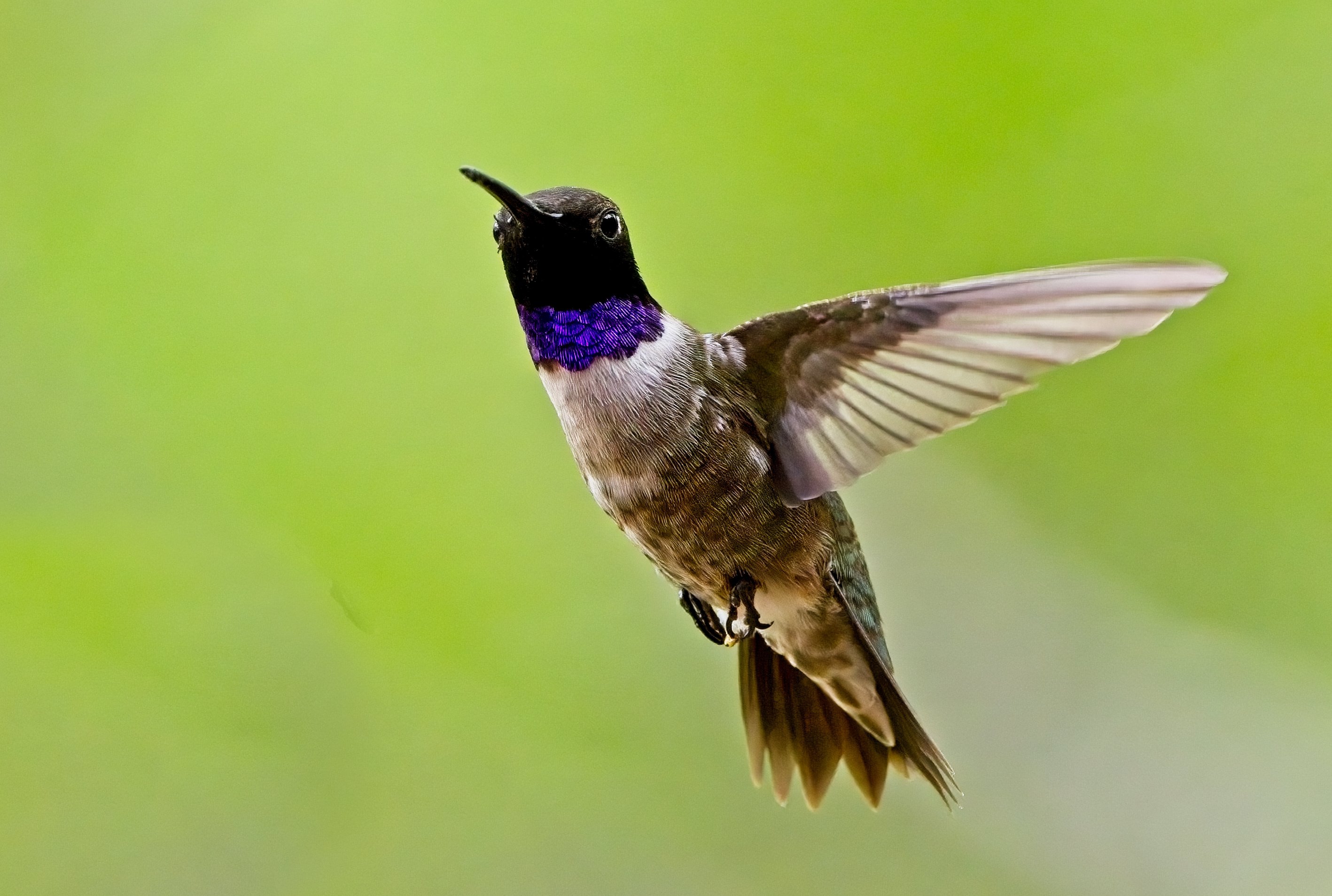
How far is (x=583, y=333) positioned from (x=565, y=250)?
0.14 metres

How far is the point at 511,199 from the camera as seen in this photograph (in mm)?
1475

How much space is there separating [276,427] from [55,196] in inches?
29.8

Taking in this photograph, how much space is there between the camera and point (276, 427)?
9.92 ft

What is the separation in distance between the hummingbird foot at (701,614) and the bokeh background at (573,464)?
1206 millimetres

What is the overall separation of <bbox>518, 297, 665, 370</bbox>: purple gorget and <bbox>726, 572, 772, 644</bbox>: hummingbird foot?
37cm

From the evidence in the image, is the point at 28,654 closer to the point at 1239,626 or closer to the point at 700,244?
the point at 700,244

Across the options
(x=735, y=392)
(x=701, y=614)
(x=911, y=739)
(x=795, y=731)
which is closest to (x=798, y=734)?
(x=795, y=731)

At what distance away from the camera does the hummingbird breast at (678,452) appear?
1.69m

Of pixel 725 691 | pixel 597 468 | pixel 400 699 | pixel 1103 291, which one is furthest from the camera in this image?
pixel 725 691

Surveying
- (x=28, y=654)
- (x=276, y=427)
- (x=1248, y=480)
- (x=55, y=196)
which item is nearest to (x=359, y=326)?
(x=276, y=427)

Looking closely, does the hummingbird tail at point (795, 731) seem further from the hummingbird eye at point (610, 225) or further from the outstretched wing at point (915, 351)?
the hummingbird eye at point (610, 225)

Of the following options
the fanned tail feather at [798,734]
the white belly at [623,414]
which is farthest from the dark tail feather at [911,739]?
the white belly at [623,414]

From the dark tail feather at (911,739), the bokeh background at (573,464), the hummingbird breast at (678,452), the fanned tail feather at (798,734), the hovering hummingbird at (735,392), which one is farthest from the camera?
the bokeh background at (573,464)

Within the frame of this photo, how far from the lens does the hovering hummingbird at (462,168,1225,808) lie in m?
1.59
